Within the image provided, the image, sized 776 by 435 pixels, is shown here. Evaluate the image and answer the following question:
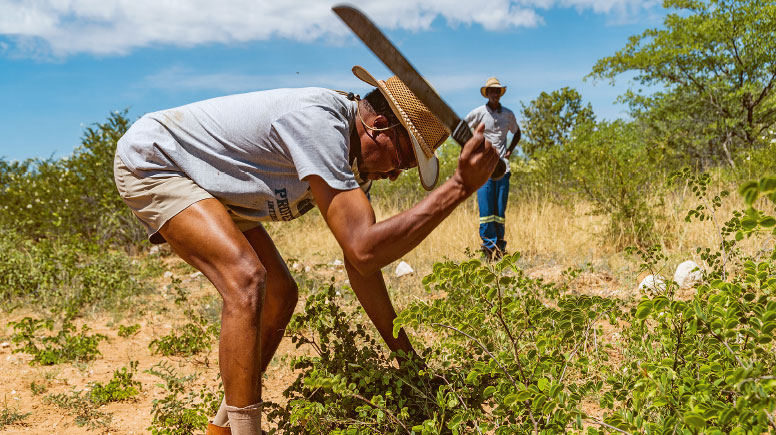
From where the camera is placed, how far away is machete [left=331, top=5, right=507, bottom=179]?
193cm

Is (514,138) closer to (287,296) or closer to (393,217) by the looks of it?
(287,296)

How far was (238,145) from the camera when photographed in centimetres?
221

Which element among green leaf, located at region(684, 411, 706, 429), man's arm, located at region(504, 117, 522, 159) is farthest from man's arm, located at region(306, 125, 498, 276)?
man's arm, located at region(504, 117, 522, 159)

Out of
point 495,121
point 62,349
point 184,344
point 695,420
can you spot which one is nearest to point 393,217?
point 695,420

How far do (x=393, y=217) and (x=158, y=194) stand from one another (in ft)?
2.93

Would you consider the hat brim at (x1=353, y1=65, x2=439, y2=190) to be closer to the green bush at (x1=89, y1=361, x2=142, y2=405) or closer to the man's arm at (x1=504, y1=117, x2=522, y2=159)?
the green bush at (x1=89, y1=361, x2=142, y2=405)

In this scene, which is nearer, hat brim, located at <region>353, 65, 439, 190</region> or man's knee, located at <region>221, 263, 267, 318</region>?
man's knee, located at <region>221, 263, 267, 318</region>

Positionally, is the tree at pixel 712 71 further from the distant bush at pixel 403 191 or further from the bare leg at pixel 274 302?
the bare leg at pixel 274 302

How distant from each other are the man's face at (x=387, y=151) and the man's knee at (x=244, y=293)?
62 cm

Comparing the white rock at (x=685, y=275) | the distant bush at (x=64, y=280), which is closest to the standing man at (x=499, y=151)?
the white rock at (x=685, y=275)

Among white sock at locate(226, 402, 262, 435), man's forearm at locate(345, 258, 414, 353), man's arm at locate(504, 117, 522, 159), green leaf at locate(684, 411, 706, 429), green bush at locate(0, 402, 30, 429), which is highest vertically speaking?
man's arm at locate(504, 117, 522, 159)

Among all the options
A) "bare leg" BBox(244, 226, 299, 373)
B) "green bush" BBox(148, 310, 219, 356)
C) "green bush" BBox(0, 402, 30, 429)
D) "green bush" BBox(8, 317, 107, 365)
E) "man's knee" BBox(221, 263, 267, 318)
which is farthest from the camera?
"green bush" BBox(148, 310, 219, 356)

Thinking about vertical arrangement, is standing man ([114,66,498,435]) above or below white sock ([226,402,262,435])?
above

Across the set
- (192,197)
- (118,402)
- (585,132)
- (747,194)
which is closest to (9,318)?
(118,402)
